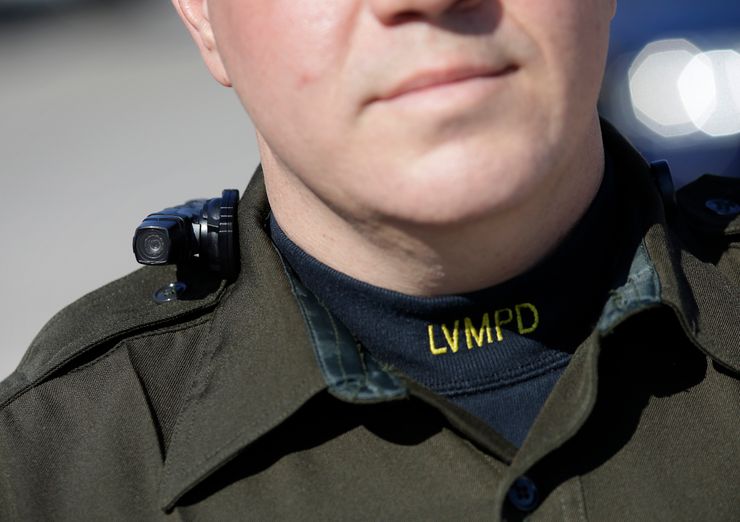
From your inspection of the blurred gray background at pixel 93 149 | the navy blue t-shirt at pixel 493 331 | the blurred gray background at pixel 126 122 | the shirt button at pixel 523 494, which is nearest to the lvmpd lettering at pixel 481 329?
the navy blue t-shirt at pixel 493 331

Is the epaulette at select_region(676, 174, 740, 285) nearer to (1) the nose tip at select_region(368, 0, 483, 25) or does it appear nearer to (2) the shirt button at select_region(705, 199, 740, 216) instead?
(2) the shirt button at select_region(705, 199, 740, 216)

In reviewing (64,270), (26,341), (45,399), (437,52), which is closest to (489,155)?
(437,52)

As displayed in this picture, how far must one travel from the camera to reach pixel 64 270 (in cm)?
646

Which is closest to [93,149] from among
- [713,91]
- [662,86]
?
[662,86]

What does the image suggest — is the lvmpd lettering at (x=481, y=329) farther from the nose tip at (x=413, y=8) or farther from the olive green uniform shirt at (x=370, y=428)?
the nose tip at (x=413, y=8)

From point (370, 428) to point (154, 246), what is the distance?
0.56m

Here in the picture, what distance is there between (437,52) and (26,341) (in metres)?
4.39

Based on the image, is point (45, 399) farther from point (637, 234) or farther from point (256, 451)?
point (637, 234)

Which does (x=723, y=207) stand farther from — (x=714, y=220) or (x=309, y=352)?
(x=309, y=352)

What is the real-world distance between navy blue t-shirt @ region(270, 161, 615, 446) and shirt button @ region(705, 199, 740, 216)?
0.38m

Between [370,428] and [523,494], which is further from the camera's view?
[370,428]

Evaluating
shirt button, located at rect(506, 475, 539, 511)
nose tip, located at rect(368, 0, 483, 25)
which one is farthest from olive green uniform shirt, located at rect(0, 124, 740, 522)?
nose tip, located at rect(368, 0, 483, 25)

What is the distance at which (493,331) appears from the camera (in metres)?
1.94

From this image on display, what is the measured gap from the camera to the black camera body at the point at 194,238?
83.5 inches
